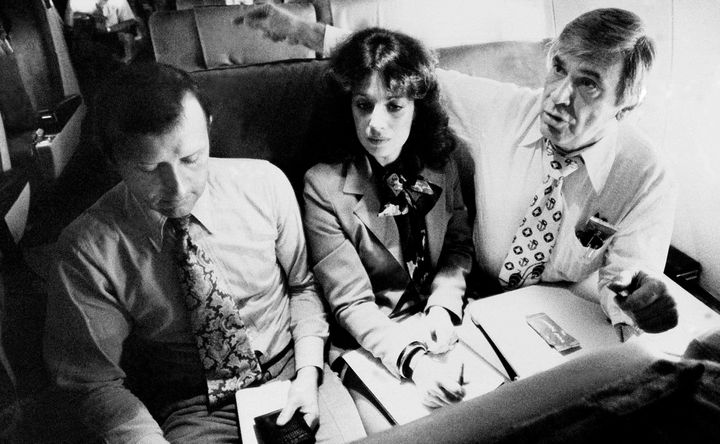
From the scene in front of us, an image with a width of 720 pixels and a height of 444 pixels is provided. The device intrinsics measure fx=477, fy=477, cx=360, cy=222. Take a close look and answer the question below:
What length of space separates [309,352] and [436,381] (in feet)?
1.18

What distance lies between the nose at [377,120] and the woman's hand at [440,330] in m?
0.56

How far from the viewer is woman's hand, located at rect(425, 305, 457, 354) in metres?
1.32

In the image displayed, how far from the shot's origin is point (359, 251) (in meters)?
1.45

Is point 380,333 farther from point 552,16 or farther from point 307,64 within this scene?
point 552,16

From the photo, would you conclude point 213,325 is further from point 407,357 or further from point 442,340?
point 442,340

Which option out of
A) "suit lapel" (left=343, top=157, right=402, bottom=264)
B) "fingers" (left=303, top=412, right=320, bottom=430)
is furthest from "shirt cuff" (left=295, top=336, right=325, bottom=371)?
"suit lapel" (left=343, top=157, right=402, bottom=264)

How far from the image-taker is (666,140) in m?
1.88

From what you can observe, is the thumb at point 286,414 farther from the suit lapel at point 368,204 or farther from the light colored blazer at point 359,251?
the suit lapel at point 368,204

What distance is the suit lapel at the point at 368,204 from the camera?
1393 millimetres

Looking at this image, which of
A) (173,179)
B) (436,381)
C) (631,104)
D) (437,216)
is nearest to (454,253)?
(437,216)

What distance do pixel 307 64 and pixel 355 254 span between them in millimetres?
596

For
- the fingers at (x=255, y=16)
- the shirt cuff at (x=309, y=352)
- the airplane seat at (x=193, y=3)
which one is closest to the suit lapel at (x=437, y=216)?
the shirt cuff at (x=309, y=352)

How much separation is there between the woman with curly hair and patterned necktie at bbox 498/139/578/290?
0.50ft

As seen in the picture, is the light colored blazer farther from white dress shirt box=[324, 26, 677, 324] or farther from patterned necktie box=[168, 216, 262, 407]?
patterned necktie box=[168, 216, 262, 407]
